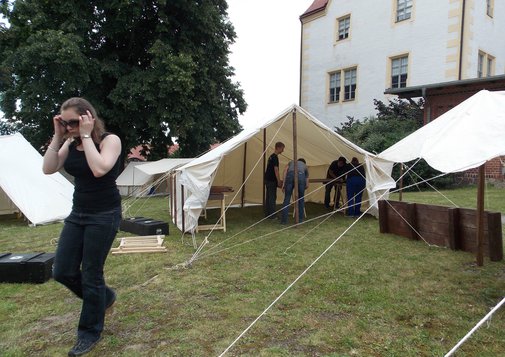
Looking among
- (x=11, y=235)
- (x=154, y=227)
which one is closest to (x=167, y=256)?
(x=154, y=227)

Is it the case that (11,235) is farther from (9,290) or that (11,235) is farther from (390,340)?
(390,340)

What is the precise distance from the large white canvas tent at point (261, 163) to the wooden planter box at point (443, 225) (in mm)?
497

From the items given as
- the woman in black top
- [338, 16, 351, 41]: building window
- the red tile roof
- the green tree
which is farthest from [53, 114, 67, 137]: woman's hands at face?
the red tile roof

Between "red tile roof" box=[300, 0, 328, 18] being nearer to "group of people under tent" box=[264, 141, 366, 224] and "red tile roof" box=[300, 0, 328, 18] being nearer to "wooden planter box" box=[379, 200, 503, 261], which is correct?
"group of people under tent" box=[264, 141, 366, 224]

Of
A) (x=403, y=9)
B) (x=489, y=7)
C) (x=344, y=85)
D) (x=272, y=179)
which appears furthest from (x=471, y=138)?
(x=489, y=7)

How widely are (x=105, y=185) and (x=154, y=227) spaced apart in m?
4.65

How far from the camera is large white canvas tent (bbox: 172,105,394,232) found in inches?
269

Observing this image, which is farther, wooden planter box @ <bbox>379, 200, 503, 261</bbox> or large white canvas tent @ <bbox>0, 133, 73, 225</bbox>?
large white canvas tent @ <bbox>0, 133, 73, 225</bbox>

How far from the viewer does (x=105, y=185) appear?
2.63 metres

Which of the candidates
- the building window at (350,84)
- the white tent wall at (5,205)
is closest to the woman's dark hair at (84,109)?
the white tent wall at (5,205)

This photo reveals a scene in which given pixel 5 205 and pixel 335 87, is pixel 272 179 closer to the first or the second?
pixel 5 205

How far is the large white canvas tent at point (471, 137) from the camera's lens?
11.1 feet

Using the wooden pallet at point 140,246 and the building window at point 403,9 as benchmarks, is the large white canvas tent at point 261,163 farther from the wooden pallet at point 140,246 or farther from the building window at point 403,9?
the building window at point 403,9

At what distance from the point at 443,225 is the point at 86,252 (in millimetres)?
5116
